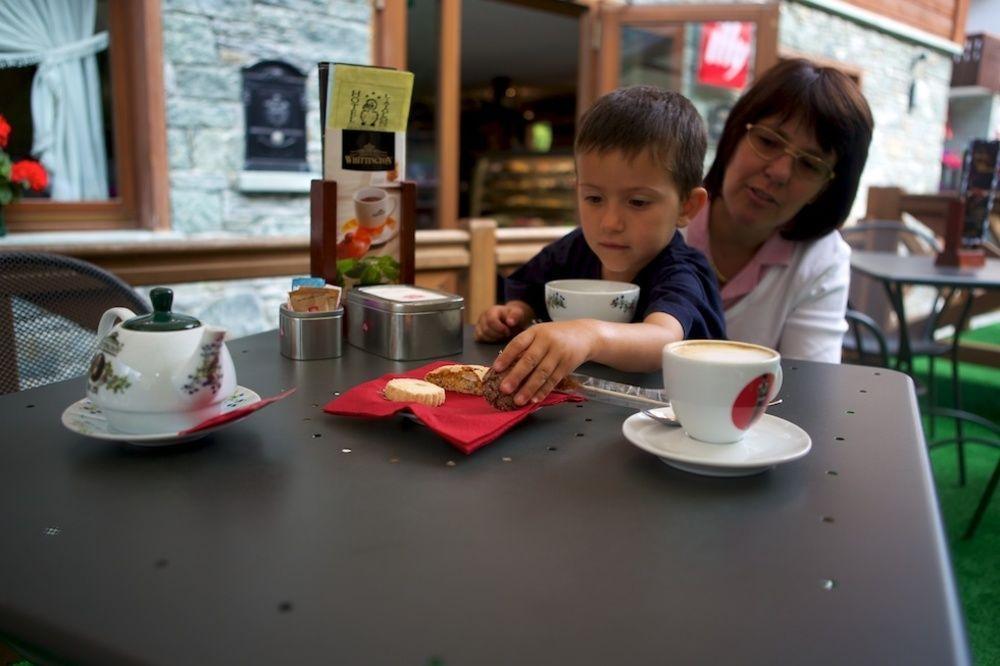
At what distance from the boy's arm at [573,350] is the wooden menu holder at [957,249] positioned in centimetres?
287

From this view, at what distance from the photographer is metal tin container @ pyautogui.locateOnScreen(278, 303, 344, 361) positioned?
3.95 feet

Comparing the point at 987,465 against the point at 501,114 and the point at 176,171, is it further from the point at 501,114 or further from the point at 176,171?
the point at 501,114

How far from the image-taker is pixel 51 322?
143 cm

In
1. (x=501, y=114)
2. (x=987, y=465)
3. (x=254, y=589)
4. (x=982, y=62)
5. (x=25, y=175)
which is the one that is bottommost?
(x=987, y=465)

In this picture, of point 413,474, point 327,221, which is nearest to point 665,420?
point 413,474

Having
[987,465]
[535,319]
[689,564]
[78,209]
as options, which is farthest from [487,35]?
[689,564]

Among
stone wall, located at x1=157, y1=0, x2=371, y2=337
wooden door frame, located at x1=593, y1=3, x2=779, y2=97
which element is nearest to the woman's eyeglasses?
stone wall, located at x1=157, y1=0, x2=371, y2=337

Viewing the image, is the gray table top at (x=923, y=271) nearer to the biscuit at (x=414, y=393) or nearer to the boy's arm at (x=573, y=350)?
the boy's arm at (x=573, y=350)

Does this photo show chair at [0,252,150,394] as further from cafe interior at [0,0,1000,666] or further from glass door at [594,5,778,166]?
glass door at [594,5,778,166]

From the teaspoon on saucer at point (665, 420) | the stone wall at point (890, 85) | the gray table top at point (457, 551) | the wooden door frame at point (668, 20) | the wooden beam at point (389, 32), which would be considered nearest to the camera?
the gray table top at point (457, 551)

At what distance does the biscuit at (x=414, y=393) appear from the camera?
35.5 inches

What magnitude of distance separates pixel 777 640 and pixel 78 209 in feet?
13.8

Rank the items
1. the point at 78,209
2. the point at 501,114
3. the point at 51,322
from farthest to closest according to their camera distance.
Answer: the point at 501,114
the point at 78,209
the point at 51,322

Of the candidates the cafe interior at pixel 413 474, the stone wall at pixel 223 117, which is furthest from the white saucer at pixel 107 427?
→ the stone wall at pixel 223 117
